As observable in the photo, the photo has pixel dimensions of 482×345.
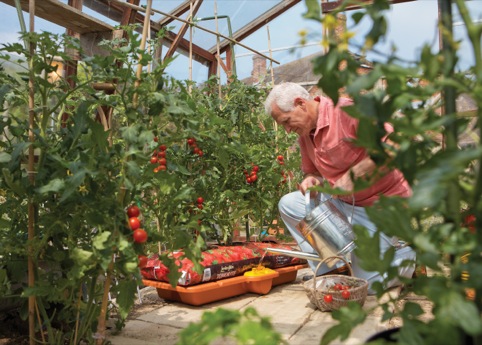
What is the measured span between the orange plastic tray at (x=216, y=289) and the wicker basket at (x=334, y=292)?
344 millimetres

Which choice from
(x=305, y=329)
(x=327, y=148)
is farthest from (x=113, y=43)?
(x=305, y=329)

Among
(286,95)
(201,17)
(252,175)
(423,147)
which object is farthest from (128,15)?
(423,147)

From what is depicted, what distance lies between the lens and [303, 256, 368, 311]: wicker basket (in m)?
2.04

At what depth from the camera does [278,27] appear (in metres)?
7.02

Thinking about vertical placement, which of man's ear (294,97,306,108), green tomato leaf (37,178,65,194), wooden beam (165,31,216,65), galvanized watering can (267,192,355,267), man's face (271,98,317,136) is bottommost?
galvanized watering can (267,192,355,267)

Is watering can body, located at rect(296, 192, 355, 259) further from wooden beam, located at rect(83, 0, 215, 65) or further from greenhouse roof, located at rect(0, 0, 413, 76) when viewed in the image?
greenhouse roof, located at rect(0, 0, 413, 76)

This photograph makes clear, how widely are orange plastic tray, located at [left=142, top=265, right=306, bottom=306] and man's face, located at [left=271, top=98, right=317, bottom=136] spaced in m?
0.77

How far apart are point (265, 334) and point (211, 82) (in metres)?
2.73

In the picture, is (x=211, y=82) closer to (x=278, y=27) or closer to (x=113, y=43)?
(x=113, y=43)

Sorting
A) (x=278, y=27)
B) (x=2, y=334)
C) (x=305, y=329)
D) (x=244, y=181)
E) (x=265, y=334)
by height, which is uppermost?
(x=278, y=27)

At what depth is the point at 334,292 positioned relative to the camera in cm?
205

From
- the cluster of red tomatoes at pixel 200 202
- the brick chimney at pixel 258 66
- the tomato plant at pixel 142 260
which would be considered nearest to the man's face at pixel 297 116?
the cluster of red tomatoes at pixel 200 202

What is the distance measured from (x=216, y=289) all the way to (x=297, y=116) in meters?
0.94

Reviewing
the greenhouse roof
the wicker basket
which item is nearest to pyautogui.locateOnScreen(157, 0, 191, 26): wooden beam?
the greenhouse roof
